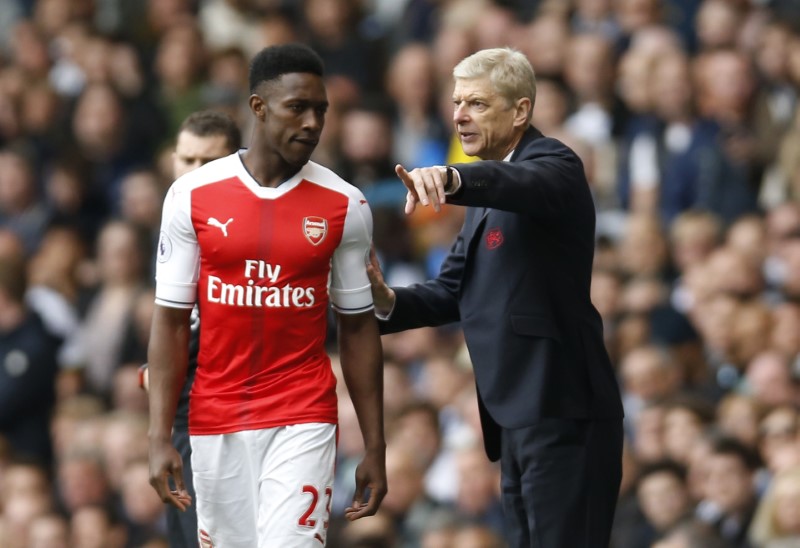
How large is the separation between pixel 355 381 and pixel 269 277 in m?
0.58

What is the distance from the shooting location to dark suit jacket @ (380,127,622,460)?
6664 millimetres

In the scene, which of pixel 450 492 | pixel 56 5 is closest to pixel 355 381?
pixel 450 492

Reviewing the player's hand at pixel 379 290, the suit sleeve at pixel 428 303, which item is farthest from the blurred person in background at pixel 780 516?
the player's hand at pixel 379 290

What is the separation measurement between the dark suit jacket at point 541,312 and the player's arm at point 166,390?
44.2 inches

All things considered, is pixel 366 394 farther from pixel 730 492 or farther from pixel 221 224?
pixel 730 492

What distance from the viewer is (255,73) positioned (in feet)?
21.4

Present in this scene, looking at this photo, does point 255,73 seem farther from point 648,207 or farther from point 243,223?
point 648,207

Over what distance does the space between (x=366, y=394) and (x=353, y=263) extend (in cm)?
50

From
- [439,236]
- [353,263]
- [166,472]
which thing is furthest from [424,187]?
[439,236]

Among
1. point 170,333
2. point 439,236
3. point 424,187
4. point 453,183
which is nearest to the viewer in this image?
point 424,187

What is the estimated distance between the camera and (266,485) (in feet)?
21.3

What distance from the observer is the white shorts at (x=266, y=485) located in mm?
6410

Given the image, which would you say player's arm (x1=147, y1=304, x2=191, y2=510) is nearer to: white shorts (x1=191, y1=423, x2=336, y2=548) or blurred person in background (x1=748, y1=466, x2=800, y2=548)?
white shorts (x1=191, y1=423, x2=336, y2=548)

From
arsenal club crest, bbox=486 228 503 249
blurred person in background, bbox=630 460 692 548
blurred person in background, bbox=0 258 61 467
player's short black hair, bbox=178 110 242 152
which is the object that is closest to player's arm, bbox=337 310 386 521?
arsenal club crest, bbox=486 228 503 249
